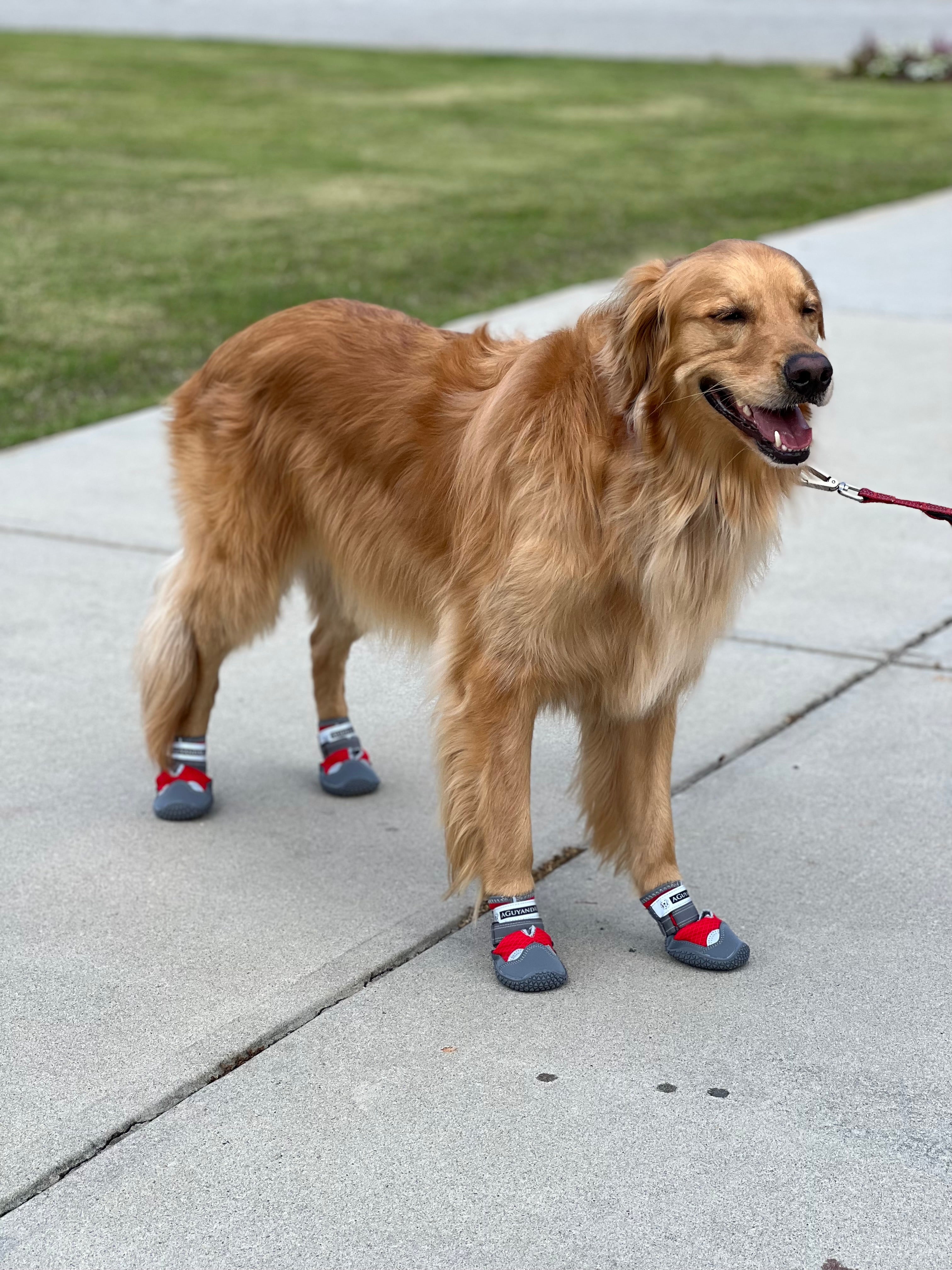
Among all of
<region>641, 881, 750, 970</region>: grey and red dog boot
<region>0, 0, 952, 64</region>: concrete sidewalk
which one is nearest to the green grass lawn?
<region>0, 0, 952, 64</region>: concrete sidewalk

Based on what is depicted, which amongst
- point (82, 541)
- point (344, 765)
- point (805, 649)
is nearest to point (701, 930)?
point (344, 765)

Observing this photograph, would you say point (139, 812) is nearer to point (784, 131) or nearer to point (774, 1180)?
point (774, 1180)

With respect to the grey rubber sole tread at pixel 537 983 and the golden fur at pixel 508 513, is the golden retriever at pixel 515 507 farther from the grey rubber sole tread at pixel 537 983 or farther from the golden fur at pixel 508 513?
the grey rubber sole tread at pixel 537 983

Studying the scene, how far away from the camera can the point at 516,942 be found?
3.41m

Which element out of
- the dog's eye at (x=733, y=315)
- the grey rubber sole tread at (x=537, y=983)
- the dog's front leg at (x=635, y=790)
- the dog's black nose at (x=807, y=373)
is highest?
the dog's eye at (x=733, y=315)

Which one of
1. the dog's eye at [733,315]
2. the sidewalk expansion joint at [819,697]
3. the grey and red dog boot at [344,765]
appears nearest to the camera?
the dog's eye at [733,315]

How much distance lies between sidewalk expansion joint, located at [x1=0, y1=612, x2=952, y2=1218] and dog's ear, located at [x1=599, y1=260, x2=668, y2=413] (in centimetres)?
125

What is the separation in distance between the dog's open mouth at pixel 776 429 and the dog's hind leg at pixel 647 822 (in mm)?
772

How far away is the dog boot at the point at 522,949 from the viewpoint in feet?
11.1

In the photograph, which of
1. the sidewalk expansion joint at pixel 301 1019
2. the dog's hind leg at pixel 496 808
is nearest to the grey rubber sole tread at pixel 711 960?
the dog's hind leg at pixel 496 808

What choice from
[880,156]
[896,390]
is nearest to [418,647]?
[896,390]

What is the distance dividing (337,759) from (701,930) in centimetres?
128

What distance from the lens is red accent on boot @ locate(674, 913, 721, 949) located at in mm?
3463

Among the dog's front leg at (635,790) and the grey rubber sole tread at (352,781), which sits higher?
the dog's front leg at (635,790)
